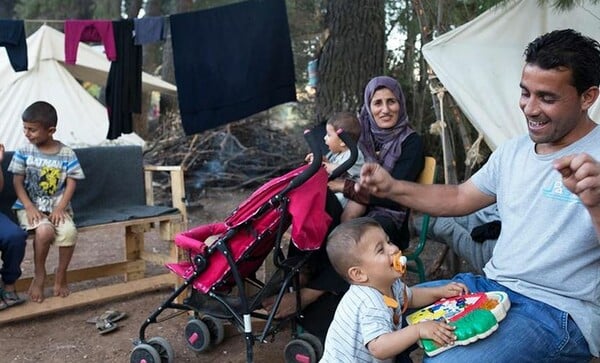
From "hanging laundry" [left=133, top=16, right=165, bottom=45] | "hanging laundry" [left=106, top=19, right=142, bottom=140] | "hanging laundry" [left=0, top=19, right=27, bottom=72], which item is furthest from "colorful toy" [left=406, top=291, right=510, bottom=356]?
"hanging laundry" [left=0, top=19, right=27, bottom=72]

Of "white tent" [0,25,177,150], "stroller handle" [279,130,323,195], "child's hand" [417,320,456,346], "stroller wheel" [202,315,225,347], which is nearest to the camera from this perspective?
"child's hand" [417,320,456,346]

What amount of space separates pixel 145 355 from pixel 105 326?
805mm

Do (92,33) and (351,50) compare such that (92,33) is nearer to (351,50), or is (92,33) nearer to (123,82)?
(123,82)

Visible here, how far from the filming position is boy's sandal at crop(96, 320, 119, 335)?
3770 mm

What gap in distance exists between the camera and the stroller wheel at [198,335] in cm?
336

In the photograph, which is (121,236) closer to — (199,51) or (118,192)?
(118,192)

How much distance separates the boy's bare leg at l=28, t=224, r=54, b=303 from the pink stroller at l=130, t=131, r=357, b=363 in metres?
1.07

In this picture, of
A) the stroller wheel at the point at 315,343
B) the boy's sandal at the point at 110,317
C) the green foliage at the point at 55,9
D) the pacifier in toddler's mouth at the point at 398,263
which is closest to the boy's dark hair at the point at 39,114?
the boy's sandal at the point at 110,317

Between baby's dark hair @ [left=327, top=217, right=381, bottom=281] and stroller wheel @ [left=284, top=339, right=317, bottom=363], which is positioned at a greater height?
baby's dark hair @ [left=327, top=217, right=381, bottom=281]

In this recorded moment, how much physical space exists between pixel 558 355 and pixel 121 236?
525 cm

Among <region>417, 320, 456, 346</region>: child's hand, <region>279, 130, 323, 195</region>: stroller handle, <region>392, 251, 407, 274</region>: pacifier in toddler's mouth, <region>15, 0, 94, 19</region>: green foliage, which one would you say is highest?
<region>15, 0, 94, 19</region>: green foliage

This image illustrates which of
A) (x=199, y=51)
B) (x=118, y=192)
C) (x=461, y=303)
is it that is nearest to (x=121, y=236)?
(x=118, y=192)

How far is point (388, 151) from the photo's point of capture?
3.56 m

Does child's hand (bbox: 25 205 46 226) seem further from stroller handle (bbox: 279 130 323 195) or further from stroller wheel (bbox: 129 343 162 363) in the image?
stroller handle (bbox: 279 130 323 195)
